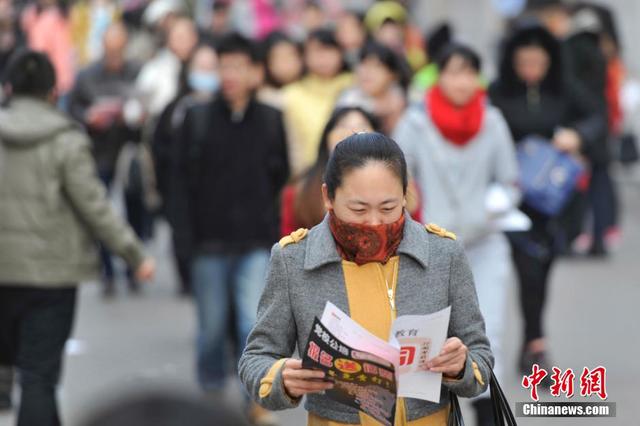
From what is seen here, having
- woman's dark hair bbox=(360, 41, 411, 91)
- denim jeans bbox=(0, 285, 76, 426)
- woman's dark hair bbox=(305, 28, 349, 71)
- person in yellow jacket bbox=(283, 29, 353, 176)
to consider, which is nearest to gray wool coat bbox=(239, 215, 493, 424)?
denim jeans bbox=(0, 285, 76, 426)

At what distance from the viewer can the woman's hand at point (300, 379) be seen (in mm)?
3791

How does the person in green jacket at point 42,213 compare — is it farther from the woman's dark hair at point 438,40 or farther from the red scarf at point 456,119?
the woman's dark hair at point 438,40

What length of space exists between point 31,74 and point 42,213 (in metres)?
0.63

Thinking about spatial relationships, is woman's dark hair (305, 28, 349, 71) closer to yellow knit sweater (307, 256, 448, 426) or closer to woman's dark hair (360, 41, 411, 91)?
woman's dark hair (360, 41, 411, 91)

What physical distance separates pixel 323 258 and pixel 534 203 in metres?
4.84

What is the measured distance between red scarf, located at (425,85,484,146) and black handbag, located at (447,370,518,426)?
349 cm

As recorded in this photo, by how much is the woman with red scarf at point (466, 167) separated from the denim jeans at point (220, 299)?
1038 millimetres

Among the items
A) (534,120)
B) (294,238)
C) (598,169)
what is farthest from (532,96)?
(598,169)

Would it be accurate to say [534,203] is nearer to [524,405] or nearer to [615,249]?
[524,405]

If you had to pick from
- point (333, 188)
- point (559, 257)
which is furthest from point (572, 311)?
point (333, 188)

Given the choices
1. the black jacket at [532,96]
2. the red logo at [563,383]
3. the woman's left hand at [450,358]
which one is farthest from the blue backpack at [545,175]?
the woman's left hand at [450,358]

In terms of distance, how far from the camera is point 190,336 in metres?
10.8

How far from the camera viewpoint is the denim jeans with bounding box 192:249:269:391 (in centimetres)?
809

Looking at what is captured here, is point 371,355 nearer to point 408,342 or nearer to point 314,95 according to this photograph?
point 408,342
